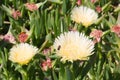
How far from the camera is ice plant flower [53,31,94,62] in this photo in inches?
37.9

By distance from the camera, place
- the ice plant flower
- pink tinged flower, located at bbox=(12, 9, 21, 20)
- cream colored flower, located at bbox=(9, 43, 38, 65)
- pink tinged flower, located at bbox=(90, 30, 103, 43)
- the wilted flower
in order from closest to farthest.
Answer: the ice plant flower → cream colored flower, located at bbox=(9, 43, 38, 65) → the wilted flower → pink tinged flower, located at bbox=(90, 30, 103, 43) → pink tinged flower, located at bbox=(12, 9, 21, 20)

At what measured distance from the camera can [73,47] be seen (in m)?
Result: 0.98

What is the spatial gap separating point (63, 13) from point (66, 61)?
0.57 metres

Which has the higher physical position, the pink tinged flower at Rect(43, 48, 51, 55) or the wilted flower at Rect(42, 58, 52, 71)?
the pink tinged flower at Rect(43, 48, 51, 55)

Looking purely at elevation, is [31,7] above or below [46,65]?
above

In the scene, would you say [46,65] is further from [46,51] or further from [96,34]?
[96,34]

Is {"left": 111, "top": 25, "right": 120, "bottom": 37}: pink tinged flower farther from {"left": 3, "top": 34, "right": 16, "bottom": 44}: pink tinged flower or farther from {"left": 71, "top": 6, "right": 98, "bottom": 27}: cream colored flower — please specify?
{"left": 3, "top": 34, "right": 16, "bottom": 44}: pink tinged flower

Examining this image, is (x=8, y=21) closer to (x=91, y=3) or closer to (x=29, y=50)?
(x=91, y=3)

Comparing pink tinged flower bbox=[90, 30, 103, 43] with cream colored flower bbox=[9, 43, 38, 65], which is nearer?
cream colored flower bbox=[9, 43, 38, 65]

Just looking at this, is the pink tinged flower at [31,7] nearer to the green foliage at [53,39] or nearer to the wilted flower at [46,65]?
the green foliage at [53,39]

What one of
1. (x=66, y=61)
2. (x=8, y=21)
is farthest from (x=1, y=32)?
(x=66, y=61)

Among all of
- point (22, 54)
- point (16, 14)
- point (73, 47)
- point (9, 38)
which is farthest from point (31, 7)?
point (73, 47)

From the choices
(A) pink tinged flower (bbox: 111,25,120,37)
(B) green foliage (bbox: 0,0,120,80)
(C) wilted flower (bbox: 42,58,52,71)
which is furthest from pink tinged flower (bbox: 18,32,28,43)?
(A) pink tinged flower (bbox: 111,25,120,37)

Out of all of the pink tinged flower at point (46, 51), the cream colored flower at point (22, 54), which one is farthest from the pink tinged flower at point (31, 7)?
the cream colored flower at point (22, 54)
